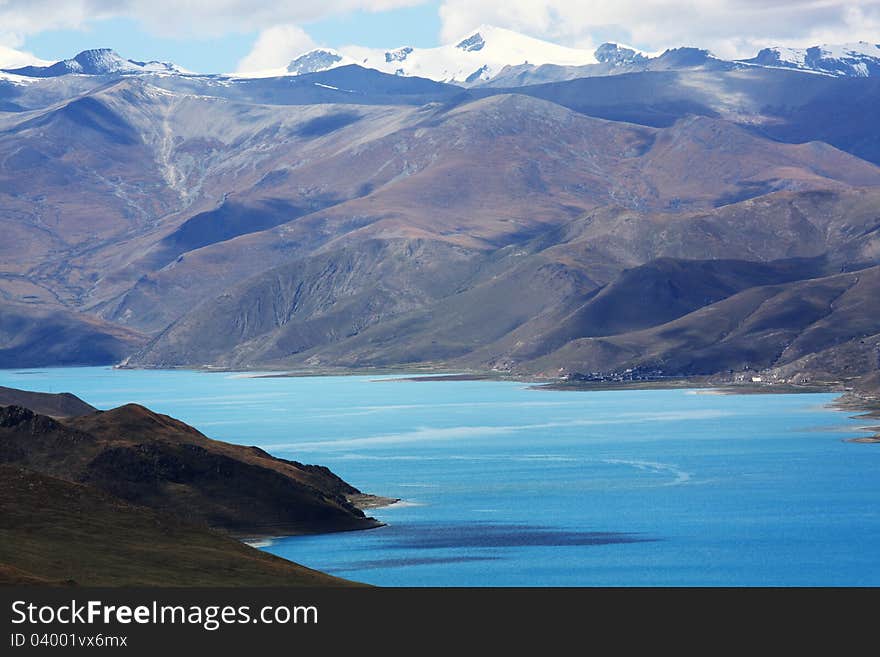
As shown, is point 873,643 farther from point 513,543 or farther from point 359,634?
point 513,543

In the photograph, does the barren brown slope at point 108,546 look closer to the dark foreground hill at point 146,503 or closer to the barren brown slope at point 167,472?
the dark foreground hill at point 146,503

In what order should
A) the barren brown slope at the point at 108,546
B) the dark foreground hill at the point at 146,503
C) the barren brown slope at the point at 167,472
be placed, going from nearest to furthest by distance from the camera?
the barren brown slope at the point at 108,546, the dark foreground hill at the point at 146,503, the barren brown slope at the point at 167,472

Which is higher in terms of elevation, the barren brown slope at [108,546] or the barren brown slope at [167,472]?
the barren brown slope at [167,472]

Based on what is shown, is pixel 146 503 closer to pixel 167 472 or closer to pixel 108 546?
pixel 167 472

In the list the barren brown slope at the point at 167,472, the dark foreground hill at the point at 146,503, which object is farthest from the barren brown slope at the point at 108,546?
the barren brown slope at the point at 167,472

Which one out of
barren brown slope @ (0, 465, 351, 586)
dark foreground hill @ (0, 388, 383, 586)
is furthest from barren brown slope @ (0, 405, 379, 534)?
barren brown slope @ (0, 465, 351, 586)

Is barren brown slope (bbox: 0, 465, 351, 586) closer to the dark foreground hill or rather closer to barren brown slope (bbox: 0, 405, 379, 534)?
the dark foreground hill

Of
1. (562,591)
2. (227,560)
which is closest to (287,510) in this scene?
(227,560)

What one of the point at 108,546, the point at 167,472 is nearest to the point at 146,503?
the point at 167,472
